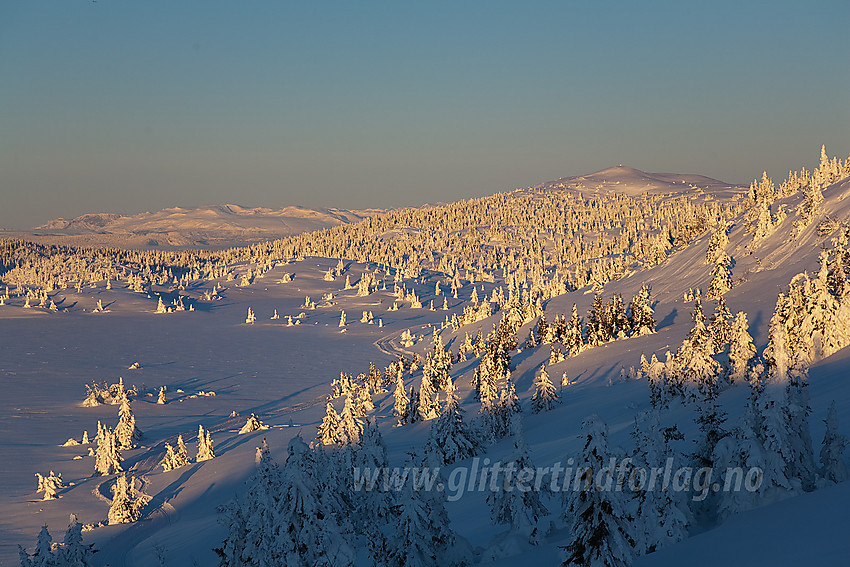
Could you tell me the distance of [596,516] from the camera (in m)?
14.3

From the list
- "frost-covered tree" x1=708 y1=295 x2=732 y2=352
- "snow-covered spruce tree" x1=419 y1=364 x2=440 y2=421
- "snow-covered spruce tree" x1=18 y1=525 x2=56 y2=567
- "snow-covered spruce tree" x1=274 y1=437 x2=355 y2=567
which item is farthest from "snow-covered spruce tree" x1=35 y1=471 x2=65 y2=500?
"frost-covered tree" x1=708 y1=295 x2=732 y2=352

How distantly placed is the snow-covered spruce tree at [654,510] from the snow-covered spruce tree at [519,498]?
4451mm

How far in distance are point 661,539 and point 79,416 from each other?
97.1 meters

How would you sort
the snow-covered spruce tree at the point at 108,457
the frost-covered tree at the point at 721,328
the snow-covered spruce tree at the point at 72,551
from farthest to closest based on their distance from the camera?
the snow-covered spruce tree at the point at 108,457 → the frost-covered tree at the point at 721,328 → the snow-covered spruce tree at the point at 72,551

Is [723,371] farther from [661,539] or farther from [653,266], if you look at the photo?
[653,266]

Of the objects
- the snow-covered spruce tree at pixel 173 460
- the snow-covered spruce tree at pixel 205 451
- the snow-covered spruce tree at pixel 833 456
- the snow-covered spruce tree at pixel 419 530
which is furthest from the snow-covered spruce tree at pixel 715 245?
the snow-covered spruce tree at pixel 419 530

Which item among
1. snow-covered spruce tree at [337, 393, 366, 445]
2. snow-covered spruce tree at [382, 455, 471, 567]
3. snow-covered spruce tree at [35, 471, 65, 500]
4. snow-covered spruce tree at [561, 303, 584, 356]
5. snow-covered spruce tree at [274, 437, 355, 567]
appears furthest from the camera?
snow-covered spruce tree at [561, 303, 584, 356]

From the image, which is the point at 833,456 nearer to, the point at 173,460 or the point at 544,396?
the point at 544,396

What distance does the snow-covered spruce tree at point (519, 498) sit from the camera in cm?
2122

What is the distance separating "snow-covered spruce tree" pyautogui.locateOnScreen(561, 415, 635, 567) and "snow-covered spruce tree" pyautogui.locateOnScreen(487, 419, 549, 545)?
6.49 metres

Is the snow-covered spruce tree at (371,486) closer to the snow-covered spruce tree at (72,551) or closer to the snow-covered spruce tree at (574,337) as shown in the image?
the snow-covered spruce tree at (72,551)

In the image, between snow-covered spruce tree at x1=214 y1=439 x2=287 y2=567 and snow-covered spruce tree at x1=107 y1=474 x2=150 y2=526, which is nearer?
snow-covered spruce tree at x1=214 y1=439 x2=287 y2=567

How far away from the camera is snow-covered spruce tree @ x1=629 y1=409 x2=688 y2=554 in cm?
1695

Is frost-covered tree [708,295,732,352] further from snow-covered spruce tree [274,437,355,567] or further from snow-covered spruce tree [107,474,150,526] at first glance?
snow-covered spruce tree [107,474,150,526]
